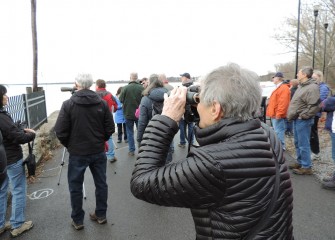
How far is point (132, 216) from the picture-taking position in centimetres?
354

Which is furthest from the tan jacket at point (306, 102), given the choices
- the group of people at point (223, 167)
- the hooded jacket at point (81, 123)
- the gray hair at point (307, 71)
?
the group of people at point (223, 167)

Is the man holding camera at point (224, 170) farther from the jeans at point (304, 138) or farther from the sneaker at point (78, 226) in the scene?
the jeans at point (304, 138)

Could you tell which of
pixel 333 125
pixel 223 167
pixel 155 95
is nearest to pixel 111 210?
pixel 155 95

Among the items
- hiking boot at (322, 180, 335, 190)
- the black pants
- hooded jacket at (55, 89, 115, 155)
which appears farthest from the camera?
the black pants

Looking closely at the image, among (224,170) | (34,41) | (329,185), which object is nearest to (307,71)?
(329,185)

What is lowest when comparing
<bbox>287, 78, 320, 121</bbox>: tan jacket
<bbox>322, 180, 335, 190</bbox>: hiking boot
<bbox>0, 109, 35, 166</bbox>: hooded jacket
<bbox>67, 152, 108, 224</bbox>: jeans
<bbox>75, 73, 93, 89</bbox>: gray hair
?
<bbox>322, 180, 335, 190</bbox>: hiking boot

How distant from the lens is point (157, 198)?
1.14m

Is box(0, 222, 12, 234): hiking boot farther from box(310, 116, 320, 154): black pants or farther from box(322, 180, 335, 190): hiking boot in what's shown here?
box(310, 116, 320, 154): black pants

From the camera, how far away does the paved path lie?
10.2 ft

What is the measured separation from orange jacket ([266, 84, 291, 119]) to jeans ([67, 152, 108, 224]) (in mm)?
4198

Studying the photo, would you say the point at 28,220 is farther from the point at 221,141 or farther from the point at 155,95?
the point at 221,141

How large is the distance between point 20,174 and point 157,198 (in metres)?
2.70

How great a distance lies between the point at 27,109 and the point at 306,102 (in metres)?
7.05

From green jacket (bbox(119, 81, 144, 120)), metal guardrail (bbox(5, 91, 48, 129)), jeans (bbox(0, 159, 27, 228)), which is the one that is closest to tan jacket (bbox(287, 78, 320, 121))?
green jacket (bbox(119, 81, 144, 120))
